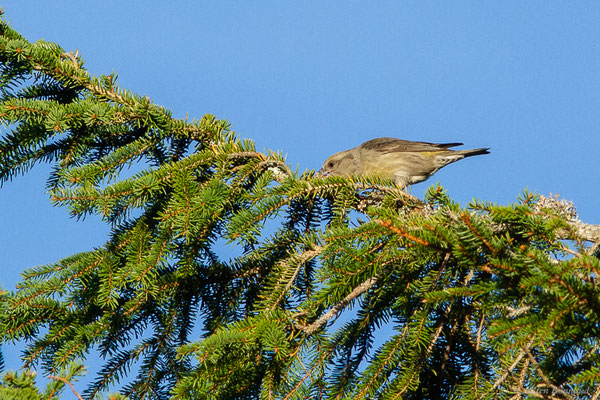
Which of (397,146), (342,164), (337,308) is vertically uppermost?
(397,146)

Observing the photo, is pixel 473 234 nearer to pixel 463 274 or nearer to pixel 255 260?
pixel 463 274

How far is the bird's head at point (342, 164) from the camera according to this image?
7.46m

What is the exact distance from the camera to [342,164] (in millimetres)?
7543

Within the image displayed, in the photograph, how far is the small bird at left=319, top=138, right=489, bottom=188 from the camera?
7.42 m

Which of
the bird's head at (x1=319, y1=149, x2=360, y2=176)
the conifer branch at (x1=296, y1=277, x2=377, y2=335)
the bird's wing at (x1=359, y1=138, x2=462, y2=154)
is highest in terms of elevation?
the bird's wing at (x1=359, y1=138, x2=462, y2=154)

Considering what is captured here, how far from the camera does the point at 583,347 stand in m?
2.46

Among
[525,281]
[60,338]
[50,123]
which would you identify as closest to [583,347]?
[525,281]

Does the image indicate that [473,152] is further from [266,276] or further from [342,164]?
[266,276]

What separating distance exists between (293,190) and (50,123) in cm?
165

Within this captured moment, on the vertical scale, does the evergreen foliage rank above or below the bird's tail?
below

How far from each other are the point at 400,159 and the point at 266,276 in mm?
4060

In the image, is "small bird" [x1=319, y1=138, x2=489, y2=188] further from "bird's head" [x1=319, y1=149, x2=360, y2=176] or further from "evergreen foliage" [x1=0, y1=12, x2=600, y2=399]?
"evergreen foliage" [x1=0, y1=12, x2=600, y2=399]

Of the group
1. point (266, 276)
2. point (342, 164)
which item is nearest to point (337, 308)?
Answer: point (266, 276)

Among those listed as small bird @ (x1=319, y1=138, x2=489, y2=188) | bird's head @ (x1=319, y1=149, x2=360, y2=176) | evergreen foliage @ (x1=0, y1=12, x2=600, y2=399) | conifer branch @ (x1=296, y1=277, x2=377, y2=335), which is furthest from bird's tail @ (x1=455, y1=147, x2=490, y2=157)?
conifer branch @ (x1=296, y1=277, x2=377, y2=335)
